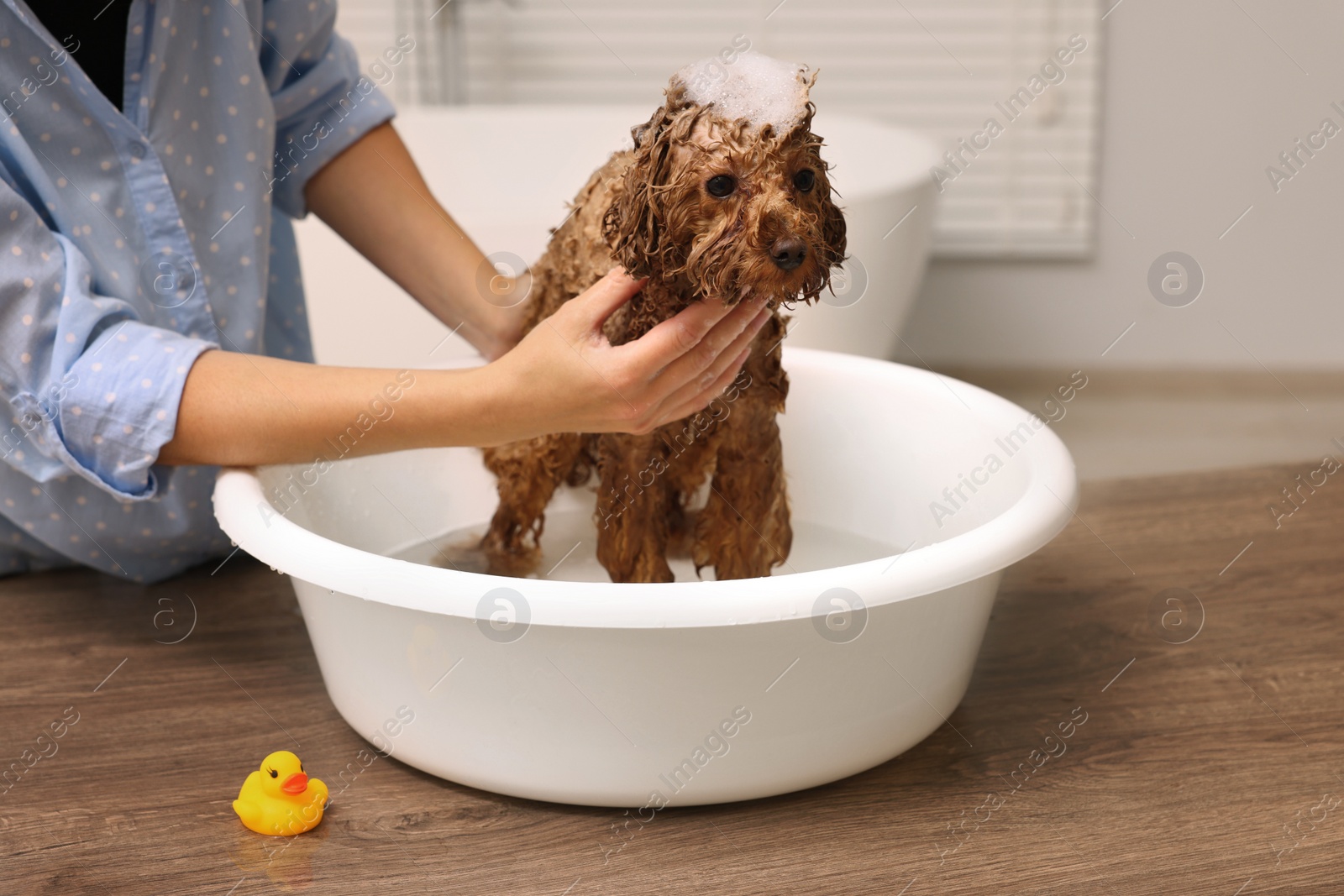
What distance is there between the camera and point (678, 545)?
4.00 feet

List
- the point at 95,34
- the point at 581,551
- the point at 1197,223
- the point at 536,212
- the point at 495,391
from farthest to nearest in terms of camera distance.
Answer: the point at 1197,223
the point at 536,212
the point at 581,551
the point at 95,34
the point at 495,391

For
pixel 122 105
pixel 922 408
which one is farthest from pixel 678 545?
pixel 122 105

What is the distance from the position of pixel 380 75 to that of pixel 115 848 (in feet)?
7.11

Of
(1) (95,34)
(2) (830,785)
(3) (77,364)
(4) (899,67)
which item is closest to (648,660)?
(2) (830,785)

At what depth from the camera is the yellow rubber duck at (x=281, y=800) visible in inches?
32.5

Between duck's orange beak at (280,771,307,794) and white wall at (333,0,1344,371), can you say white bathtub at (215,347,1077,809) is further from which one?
white wall at (333,0,1344,371)

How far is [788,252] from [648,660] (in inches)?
10.8

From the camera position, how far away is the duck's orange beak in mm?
826

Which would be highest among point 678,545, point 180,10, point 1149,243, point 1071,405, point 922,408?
point 180,10

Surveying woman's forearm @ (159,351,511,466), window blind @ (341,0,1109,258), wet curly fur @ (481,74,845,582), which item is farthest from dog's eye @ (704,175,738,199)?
window blind @ (341,0,1109,258)

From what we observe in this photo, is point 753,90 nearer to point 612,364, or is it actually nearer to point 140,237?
point 612,364

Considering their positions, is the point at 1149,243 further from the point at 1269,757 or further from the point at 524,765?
the point at 524,765

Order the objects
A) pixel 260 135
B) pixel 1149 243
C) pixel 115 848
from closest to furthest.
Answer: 1. pixel 115 848
2. pixel 260 135
3. pixel 1149 243

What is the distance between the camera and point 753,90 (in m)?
0.83
